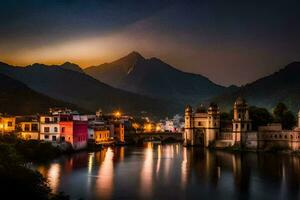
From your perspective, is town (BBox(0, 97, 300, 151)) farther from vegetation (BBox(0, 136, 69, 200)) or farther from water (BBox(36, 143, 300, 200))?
vegetation (BBox(0, 136, 69, 200))

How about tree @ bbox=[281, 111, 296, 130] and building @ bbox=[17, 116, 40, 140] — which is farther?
tree @ bbox=[281, 111, 296, 130]

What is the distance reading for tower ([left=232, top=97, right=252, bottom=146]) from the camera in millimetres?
59000

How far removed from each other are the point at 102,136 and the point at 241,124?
17596 millimetres

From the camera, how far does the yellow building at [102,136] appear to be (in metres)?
62.4

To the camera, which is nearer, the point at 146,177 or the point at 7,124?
the point at 146,177

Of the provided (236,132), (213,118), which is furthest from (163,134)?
(236,132)

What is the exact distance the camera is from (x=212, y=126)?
217 ft

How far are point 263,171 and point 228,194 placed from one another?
10.2 metres

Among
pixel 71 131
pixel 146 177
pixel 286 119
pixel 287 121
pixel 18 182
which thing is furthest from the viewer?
pixel 286 119

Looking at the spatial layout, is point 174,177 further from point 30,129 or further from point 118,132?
point 118,132

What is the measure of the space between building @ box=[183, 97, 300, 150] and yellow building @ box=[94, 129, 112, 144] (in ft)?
34.8

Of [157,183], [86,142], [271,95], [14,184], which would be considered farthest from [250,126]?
[271,95]

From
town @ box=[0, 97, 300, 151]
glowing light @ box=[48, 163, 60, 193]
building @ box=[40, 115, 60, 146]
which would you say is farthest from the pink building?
glowing light @ box=[48, 163, 60, 193]

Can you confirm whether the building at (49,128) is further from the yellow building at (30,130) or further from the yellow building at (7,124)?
the yellow building at (7,124)
